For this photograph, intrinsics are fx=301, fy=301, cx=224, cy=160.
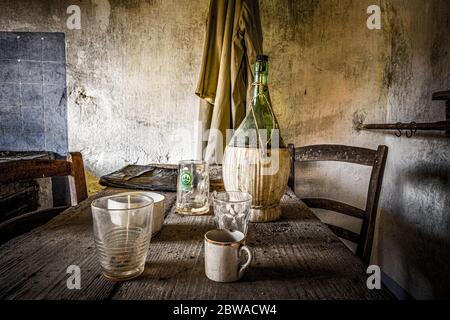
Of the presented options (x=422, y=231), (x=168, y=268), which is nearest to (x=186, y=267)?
(x=168, y=268)

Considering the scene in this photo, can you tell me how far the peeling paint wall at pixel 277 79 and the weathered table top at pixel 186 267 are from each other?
4.82 feet

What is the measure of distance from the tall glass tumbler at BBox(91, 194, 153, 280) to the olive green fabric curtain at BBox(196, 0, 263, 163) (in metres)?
1.24

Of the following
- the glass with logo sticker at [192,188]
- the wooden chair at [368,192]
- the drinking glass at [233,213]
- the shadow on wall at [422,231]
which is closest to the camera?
the drinking glass at [233,213]

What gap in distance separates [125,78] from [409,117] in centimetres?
200

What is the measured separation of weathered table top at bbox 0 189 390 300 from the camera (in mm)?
523

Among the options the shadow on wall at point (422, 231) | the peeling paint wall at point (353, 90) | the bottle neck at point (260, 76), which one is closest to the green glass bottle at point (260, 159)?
the bottle neck at point (260, 76)

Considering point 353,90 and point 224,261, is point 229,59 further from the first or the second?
point 224,261

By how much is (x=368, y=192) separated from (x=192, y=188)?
857 mm

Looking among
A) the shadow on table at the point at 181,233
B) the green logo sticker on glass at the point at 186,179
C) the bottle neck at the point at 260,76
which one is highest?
the bottle neck at the point at 260,76

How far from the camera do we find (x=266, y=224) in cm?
89

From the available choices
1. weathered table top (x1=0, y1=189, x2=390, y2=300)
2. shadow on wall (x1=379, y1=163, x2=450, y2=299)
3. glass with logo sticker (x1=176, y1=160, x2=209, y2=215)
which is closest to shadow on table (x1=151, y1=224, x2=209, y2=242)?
weathered table top (x1=0, y1=189, x2=390, y2=300)

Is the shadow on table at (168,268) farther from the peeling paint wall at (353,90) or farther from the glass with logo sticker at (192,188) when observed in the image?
the peeling paint wall at (353,90)

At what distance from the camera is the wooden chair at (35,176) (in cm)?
92
